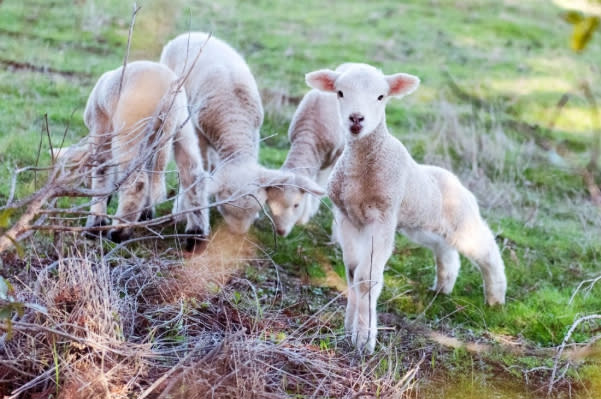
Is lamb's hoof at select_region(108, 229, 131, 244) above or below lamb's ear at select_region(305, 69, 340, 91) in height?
below

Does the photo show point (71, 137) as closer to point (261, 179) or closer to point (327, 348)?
point (261, 179)

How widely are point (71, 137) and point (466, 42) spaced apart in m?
9.25

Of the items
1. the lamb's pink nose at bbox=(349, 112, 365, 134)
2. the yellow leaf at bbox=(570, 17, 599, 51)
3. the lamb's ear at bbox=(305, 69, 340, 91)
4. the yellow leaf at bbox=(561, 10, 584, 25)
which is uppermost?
the yellow leaf at bbox=(561, 10, 584, 25)

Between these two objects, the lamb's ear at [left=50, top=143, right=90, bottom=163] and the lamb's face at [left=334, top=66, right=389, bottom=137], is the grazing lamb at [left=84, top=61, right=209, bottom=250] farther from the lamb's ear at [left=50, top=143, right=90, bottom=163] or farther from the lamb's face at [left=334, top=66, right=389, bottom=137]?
the lamb's face at [left=334, top=66, right=389, bottom=137]

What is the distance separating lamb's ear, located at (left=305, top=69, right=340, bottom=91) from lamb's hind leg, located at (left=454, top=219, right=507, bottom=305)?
149cm

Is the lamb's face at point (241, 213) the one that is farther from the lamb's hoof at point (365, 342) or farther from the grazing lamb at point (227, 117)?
the lamb's hoof at point (365, 342)

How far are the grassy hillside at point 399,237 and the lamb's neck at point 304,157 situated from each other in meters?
0.52

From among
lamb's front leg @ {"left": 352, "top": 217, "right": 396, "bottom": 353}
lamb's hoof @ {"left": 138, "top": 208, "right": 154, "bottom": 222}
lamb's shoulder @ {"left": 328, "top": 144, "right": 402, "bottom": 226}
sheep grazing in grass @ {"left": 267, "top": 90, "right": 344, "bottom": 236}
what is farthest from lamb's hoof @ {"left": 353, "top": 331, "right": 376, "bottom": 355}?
lamb's hoof @ {"left": 138, "top": 208, "right": 154, "bottom": 222}

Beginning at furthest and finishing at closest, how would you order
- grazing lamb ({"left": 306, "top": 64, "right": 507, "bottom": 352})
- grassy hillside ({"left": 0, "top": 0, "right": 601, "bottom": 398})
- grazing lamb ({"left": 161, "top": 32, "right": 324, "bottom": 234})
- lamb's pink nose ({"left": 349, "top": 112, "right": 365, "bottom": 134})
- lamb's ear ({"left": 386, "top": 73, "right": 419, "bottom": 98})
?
grazing lamb ({"left": 161, "top": 32, "right": 324, "bottom": 234}), lamb's ear ({"left": 386, "top": 73, "right": 419, "bottom": 98}), grazing lamb ({"left": 306, "top": 64, "right": 507, "bottom": 352}), lamb's pink nose ({"left": 349, "top": 112, "right": 365, "bottom": 134}), grassy hillside ({"left": 0, "top": 0, "right": 601, "bottom": 398})

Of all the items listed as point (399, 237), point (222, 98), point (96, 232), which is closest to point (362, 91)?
point (96, 232)

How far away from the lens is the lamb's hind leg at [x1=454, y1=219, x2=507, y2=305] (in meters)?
5.98

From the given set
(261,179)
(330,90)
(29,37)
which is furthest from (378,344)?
(29,37)

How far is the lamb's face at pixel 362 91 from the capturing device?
484 centimetres

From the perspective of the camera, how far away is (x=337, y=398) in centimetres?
380
